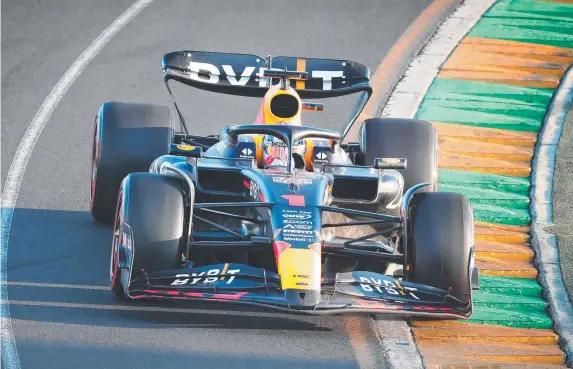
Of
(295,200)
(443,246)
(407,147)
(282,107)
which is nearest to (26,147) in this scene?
(282,107)

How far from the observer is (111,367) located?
358 inches

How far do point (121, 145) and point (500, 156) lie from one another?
4.62 m

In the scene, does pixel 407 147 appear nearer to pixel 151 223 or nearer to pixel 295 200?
pixel 295 200

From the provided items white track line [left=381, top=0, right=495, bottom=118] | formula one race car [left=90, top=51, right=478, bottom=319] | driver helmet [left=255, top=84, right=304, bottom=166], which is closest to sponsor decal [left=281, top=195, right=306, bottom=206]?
formula one race car [left=90, top=51, right=478, bottom=319]

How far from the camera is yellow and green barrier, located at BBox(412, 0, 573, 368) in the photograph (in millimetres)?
10359

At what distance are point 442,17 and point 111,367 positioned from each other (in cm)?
1115

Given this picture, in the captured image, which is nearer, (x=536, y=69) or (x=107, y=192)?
(x=107, y=192)

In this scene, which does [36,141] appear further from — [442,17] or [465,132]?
[442,17]

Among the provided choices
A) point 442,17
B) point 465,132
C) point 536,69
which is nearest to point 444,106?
point 465,132

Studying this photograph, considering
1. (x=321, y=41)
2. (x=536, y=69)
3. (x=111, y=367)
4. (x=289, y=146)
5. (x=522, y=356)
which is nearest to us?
(x=111, y=367)

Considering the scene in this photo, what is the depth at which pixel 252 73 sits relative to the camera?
13.1m

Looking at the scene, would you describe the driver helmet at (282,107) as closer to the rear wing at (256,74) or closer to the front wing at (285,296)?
the rear wing at (256,74)

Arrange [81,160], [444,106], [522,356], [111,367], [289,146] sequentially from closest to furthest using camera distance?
[111,367] < [522,356] < [289,146] < [81,160] < [444,106]

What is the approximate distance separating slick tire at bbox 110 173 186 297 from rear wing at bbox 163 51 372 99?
285cm
